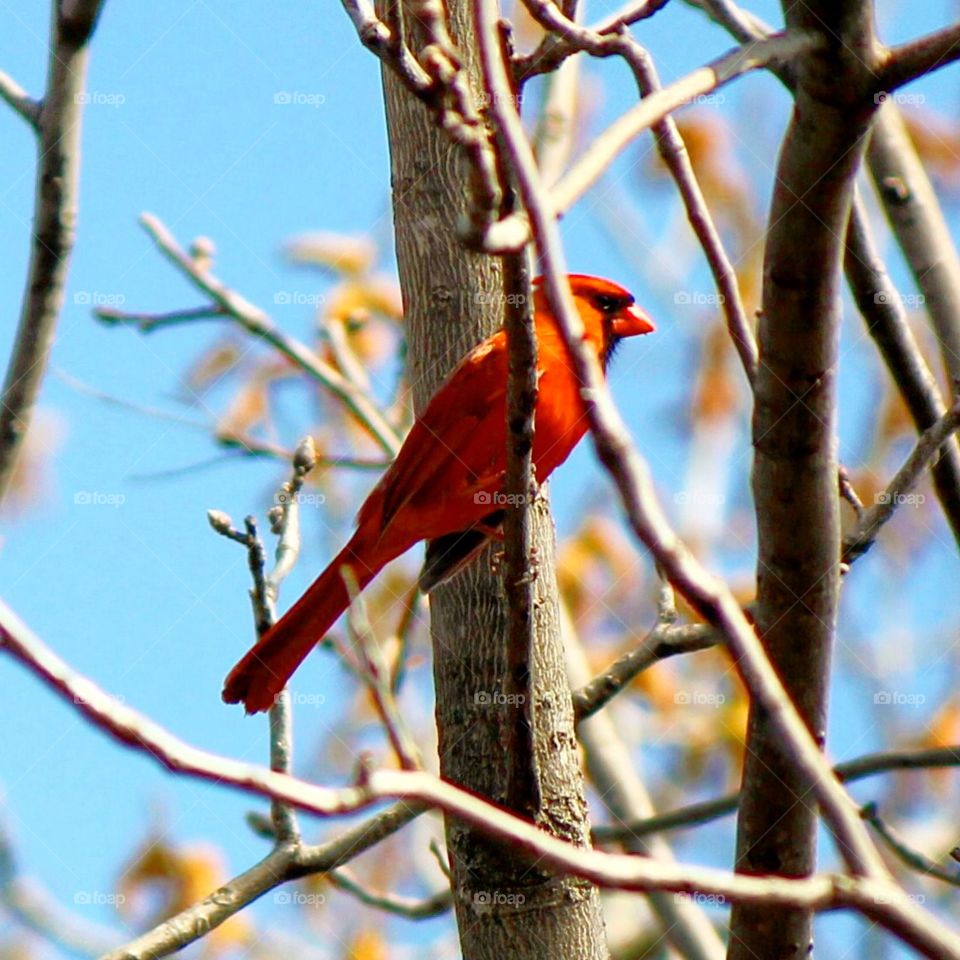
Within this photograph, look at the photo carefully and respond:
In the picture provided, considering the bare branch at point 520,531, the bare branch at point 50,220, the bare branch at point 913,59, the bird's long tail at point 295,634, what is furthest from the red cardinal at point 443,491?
the bare branch at point 913,59

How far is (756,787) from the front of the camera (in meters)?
2.32

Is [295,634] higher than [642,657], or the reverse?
[295,634]

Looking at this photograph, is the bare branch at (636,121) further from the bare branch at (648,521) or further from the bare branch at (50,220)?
the bare branch at (50,220)

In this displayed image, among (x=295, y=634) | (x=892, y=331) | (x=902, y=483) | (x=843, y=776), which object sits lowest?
(x=843, y=776)

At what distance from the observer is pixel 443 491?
12.6 feet

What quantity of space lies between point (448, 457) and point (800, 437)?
1800 mm

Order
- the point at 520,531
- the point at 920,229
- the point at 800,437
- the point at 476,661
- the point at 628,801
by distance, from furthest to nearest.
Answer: the point at 628,801 → the point at 920,229 → the point at 476,661 → the point at 520,531 → the point at 800,437

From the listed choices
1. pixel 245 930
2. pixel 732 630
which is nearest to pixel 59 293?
pixel 732 630

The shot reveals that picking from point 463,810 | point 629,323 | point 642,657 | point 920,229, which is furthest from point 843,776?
point 629,323

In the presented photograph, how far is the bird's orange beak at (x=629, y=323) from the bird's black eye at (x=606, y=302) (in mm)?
30

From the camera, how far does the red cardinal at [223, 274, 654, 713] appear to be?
3.42m

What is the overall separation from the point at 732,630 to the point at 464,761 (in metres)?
1.82

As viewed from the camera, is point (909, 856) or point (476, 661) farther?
point (476, 661)

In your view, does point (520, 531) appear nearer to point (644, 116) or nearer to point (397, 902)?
point (644, 116)
